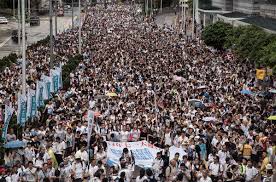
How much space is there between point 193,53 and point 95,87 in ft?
67.0

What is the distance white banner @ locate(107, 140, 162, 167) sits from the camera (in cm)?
1538

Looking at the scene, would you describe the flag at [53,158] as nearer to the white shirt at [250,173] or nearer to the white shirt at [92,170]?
the white shirt at [92,170]

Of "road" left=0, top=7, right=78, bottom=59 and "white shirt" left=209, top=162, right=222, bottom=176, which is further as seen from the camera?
"road" left=0, top=7, right=78, bottom=59

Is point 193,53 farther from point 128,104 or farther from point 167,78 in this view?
point 128,104

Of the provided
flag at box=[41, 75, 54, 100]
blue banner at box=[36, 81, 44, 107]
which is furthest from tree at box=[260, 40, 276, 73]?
blue banner at box=[36, 81, 44, 107]

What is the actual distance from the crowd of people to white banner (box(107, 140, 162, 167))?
8.7 inches

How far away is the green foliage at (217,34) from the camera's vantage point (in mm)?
49812

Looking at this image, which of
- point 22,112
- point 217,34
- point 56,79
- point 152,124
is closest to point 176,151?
point 152,124

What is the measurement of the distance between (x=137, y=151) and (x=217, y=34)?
34844 millimetres

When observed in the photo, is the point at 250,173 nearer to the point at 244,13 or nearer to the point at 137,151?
the point at 137,151

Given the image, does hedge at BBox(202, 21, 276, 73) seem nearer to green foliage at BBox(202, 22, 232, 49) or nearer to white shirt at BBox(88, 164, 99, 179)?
green foliage at BBox(202, 22, 232, 49)

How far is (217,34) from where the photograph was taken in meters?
50.0

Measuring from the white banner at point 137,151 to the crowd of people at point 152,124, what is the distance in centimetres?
22

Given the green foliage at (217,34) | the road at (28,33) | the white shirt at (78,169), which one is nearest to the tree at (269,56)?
the green foliage at (217,34)
